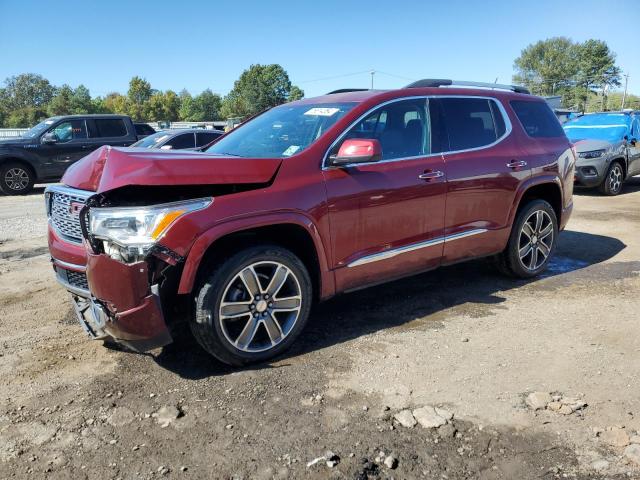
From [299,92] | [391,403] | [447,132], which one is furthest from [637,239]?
[299,92]

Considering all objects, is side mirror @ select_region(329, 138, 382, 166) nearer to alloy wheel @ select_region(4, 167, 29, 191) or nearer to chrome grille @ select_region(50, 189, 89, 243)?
chrome grille @ select_region(50, 189, 89, 243)

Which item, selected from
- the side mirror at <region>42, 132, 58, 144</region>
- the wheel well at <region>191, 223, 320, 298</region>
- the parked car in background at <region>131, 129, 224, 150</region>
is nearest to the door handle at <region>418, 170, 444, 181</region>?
the wheel well at <region>191, 223, 320, 298</region>

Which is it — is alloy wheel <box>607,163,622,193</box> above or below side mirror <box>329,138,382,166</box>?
below

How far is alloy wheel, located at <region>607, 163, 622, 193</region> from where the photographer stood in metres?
11.4

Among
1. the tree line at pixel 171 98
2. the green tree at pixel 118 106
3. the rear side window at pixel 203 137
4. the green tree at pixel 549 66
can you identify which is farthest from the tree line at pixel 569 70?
the rear side window at pixel 203 137

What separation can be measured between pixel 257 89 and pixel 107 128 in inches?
4275

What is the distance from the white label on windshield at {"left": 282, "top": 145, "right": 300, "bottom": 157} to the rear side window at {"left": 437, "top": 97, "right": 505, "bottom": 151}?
1.44m

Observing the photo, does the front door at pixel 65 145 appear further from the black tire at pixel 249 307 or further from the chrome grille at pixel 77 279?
the black tire at pixel 249 307

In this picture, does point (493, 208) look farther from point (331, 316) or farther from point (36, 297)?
point (36, 297)

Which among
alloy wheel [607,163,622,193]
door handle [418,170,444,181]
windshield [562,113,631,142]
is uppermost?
windshield [562,113,631,142]

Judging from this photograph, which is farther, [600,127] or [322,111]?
[600,127]

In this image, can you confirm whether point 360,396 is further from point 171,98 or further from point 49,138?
point 171,98

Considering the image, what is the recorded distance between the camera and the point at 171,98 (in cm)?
11669

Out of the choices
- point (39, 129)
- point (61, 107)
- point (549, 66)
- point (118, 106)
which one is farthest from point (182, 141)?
point (549, 66)
